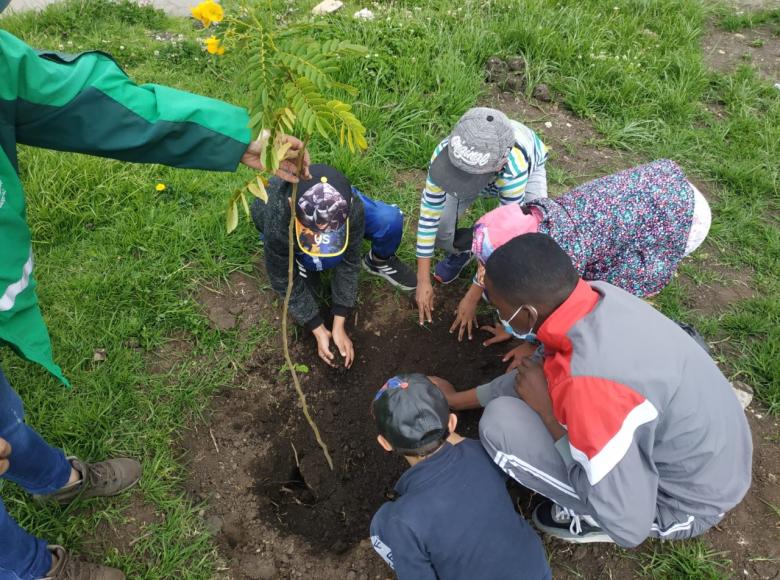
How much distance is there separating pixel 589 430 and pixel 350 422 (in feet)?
3.94

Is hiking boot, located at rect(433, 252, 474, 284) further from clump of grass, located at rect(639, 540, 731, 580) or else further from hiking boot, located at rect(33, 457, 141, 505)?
hiking boot, located at rect(33, 457, 141, 505)

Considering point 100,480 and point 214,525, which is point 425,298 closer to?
point 214,525

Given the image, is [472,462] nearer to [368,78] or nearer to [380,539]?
[380,539]

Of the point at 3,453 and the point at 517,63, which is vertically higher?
the point at 3,453

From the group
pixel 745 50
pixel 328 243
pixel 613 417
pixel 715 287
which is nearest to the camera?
pixel 613 417

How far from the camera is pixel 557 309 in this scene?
1789 millimetres

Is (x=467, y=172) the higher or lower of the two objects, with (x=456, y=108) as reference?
higher

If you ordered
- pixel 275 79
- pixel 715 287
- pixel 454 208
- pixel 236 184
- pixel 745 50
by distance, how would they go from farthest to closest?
pixel 745 50 → pixel 236 184 → pixel 715 287 → pixel 454 208 → pixel 275 79

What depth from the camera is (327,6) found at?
458cm

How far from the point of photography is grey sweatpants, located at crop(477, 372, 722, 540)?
191 cm

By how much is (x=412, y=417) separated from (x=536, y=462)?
0.52 meters

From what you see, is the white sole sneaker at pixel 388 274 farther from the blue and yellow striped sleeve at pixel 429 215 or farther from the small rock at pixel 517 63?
the small rock at pixel 517 63

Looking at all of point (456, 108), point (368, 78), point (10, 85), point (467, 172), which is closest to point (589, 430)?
point (467, 172)

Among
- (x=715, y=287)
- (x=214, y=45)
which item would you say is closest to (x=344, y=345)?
(x=214, y=45)
